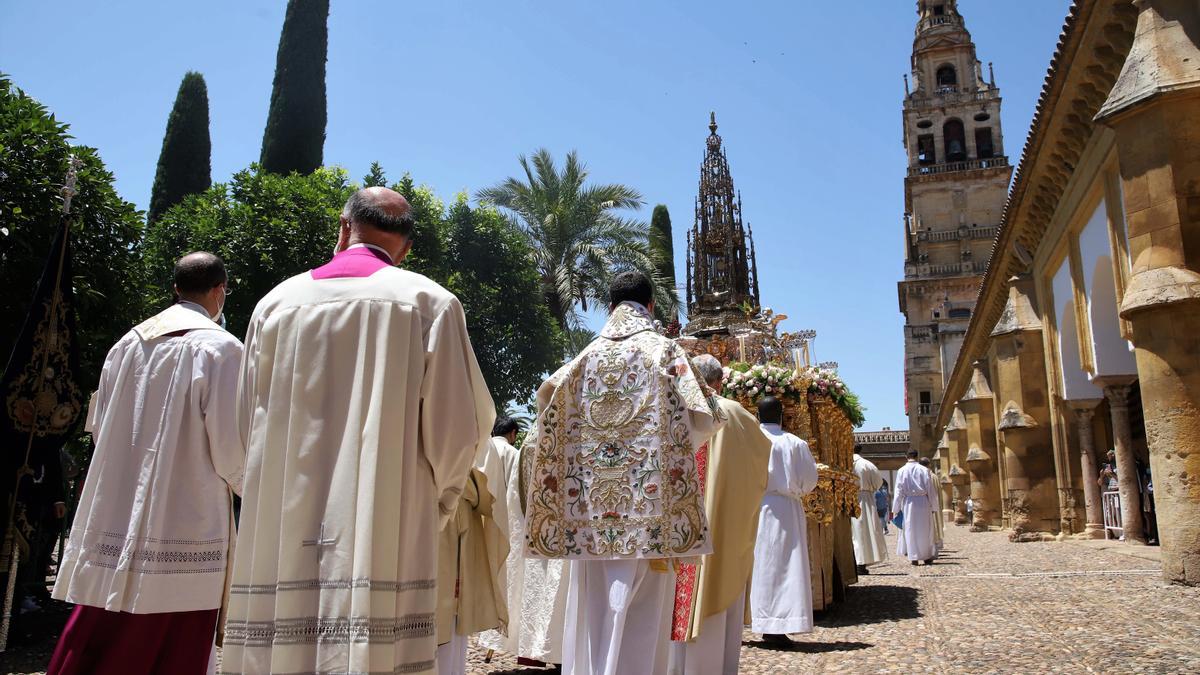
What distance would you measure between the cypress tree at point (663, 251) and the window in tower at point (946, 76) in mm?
25310

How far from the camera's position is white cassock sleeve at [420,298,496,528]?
2.81 metres

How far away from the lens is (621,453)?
433cm

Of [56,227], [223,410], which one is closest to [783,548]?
[223,410]

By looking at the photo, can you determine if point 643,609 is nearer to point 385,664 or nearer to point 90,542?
point 385,664

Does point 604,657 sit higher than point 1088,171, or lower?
lower

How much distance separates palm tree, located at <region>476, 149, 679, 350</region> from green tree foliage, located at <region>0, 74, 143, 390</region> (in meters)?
17.8

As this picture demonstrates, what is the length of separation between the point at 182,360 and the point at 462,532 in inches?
87.4

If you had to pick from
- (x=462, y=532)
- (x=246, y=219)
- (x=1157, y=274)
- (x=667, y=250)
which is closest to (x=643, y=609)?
(x=462, y=532)

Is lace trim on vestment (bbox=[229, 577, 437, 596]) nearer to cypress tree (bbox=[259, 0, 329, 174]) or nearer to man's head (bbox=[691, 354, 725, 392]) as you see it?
man's head (bbox=[691, 354, 725, 392])

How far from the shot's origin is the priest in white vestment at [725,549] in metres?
5.07

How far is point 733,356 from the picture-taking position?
17.2 meters

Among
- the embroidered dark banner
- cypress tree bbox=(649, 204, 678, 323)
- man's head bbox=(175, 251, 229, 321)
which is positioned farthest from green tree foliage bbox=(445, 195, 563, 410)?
man's head bbox=(175, 251, 229, 321)

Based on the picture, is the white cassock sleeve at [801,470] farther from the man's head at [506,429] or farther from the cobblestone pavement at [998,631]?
the man's head at [506,429]

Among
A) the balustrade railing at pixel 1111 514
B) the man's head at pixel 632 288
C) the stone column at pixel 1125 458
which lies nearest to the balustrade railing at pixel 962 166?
the balustrade railing at pixel 1111 514
